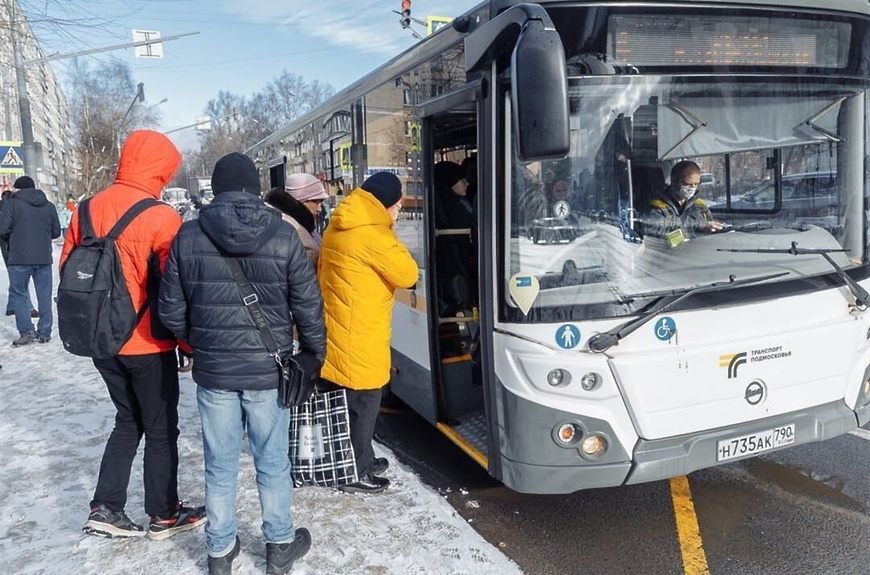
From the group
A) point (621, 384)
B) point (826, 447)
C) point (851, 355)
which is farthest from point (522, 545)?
point (826, 447)

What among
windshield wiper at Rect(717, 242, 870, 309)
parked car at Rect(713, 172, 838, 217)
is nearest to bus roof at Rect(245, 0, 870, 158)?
parked car at Rect(713, 172, 838, 217)

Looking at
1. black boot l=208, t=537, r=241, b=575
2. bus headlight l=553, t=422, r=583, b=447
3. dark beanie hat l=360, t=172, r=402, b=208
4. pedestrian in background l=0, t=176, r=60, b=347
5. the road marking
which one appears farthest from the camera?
pedestrian in background l=0, t=176, r=60, b=347

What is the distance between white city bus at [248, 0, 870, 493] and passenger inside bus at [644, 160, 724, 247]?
4 centimetres

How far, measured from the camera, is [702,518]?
13.2 ft

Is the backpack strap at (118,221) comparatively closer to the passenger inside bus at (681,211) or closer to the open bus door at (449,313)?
the open bus door at (449,313)

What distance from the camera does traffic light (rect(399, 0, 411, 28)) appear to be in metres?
16.8

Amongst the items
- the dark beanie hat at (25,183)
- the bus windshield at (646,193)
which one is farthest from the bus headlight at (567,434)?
the dark beanie hat at (25,183)

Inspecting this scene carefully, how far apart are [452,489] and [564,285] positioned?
1766mm

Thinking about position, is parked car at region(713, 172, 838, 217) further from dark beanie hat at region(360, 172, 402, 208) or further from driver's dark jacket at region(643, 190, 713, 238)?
dark beanie hat at region(360, 172, 402, 208)

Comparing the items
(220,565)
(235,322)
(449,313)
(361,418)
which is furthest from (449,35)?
(220,565)

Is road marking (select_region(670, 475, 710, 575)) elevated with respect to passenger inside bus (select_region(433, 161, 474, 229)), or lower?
lower

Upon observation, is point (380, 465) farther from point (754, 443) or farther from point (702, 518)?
point (754, 443)

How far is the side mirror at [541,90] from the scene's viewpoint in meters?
2.89

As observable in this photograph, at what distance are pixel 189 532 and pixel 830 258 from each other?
3.68 metres
